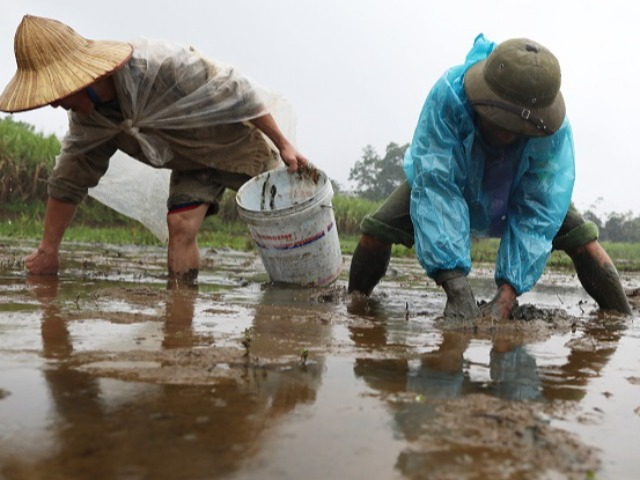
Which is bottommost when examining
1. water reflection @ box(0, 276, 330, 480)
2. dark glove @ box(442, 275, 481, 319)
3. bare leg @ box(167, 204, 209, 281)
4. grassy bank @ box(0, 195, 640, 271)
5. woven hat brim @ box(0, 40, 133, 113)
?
water reflection @ box(0, 276, 330, 480)

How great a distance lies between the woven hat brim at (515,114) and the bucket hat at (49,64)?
5.42 feet

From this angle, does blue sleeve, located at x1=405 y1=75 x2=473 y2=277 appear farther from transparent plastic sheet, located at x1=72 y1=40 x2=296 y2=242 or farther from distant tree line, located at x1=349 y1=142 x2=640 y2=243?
distant tree line, located at x1=349 y1=142 x2=640 y2=243

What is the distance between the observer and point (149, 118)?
3936 millimetres

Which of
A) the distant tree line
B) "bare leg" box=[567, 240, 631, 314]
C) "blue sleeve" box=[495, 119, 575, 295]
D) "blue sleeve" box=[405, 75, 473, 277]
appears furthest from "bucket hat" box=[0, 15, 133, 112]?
the distant tree line

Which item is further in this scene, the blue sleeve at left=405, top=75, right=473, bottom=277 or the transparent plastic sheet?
the transparent plastic sheet

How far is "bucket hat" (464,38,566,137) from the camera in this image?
2902 millimetres

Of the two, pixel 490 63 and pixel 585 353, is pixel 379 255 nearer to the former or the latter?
pixel 490 63

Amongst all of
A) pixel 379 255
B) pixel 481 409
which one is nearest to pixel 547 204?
pixel 379 255

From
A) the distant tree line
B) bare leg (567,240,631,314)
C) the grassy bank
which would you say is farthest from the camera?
the distant tree line

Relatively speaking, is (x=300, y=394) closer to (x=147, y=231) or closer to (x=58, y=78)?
(x=58, y=78)

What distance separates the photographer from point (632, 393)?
6.07 feet

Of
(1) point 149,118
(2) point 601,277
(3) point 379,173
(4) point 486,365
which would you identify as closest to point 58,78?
(1) point 149,118

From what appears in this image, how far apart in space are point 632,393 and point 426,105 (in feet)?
5.84

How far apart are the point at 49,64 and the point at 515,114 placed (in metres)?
2.10
